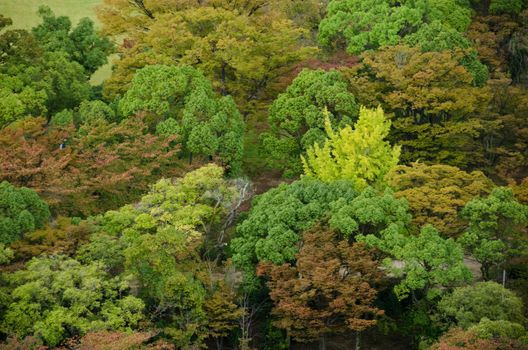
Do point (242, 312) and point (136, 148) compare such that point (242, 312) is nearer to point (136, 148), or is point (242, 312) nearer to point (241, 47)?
point (136, 148)

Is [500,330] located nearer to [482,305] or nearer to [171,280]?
[482,305]

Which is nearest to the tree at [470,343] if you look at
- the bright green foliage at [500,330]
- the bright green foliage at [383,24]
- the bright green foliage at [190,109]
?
the bright green foliage at [500,330]

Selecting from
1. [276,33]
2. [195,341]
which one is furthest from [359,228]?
[276,33]

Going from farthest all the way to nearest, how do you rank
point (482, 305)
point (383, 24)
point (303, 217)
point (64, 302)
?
point (383, 24) → point (303, 217) → point (64, 302) → point (482, 305)

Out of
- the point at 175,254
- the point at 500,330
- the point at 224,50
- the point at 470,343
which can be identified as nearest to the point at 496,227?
the point at 500,330

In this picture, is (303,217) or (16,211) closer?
(16,211)

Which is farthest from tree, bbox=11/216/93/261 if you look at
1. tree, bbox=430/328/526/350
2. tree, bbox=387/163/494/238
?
tree, bbox=430/328/526/350

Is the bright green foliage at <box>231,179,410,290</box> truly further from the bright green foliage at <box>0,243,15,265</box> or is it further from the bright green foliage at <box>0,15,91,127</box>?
the bright green foliage at <box>0,15,91,127</box>
